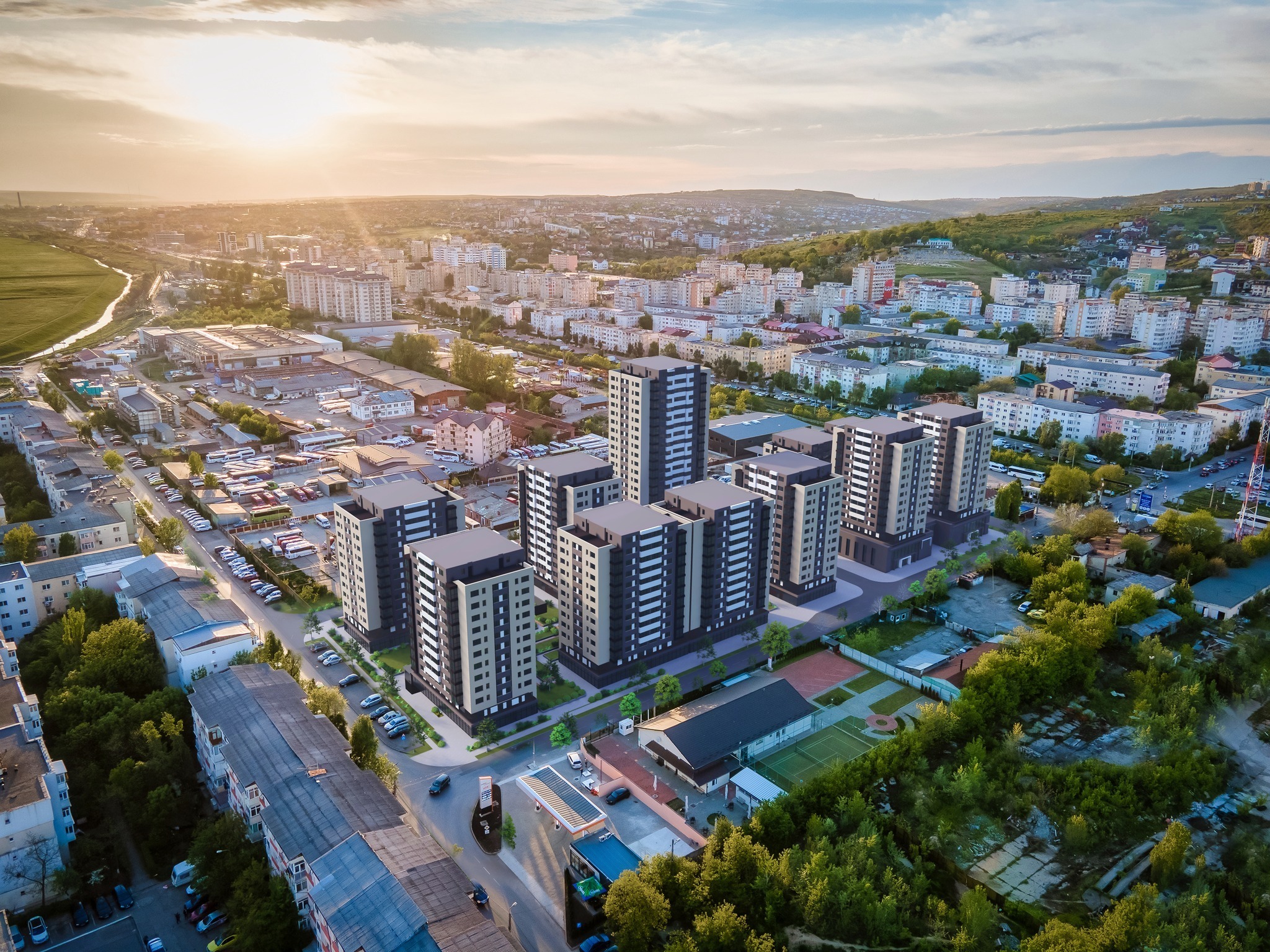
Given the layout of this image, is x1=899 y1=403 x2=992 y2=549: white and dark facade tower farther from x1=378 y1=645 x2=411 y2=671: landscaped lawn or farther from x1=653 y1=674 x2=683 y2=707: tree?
x1=378 y1=645 x2=411 y2=671: landscaped lawn

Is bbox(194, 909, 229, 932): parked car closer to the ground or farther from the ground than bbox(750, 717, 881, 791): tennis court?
closer to the ground

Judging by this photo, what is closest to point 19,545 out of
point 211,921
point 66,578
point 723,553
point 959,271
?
point 66,578

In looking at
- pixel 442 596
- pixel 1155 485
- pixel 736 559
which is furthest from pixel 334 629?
→ pixel 1155 485

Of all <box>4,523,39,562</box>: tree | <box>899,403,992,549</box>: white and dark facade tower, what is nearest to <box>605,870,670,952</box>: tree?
<box>899,403,992,549</box>: white and dark facade tower

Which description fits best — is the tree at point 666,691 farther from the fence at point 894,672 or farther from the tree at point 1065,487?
the tree at point 1065,487

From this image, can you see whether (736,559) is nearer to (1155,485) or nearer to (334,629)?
(334,629)

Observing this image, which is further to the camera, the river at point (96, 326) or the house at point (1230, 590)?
the river at point (96, 326)

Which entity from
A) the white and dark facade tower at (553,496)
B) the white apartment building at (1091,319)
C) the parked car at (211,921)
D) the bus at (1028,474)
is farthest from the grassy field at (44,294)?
the white apartment building at (1091,319)
